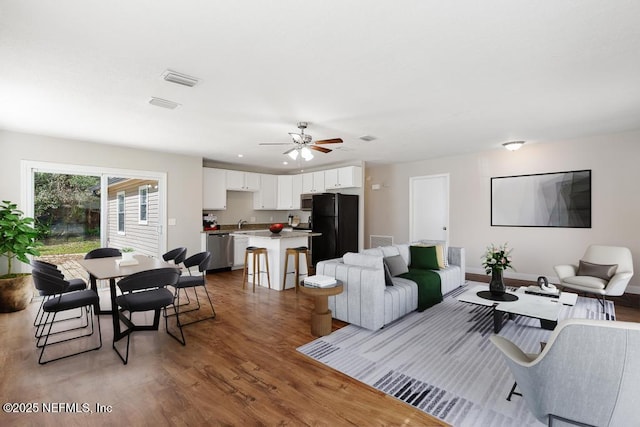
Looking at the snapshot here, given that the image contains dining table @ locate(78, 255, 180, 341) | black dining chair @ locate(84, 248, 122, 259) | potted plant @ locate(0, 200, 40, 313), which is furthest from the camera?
black dining chair @ locate(84, 248, 122, 259)

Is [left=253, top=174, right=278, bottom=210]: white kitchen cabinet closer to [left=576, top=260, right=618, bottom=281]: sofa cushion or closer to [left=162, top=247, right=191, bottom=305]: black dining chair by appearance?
[left=162, top=247, right=191, bottom=305]: black dining chair

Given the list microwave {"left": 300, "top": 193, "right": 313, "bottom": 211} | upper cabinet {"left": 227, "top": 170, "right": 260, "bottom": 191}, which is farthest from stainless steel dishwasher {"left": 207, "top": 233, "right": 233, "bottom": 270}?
microwave {"left": 300, "top": 193, "right": 313, "bottom": 211}

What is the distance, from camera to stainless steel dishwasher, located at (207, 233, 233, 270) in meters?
6.39

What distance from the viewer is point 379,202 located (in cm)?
765

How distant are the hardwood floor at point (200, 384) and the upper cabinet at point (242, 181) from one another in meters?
4.23

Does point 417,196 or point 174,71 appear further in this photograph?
point 417,196

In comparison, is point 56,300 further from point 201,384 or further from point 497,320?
point 497,320

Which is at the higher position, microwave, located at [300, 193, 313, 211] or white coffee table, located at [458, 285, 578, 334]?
microwave, located at [300, 193, 313, 211]

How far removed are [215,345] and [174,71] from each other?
8.39ft

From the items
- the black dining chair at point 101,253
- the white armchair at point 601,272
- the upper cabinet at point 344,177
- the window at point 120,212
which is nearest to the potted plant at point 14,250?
the black dining chair at point 101,253

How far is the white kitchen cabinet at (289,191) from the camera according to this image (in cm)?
784

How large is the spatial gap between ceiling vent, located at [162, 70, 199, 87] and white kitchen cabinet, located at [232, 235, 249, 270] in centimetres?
429

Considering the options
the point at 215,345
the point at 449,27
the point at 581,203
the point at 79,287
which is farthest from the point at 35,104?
the point at 581,203

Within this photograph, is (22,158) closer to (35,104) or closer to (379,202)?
(35,104)
